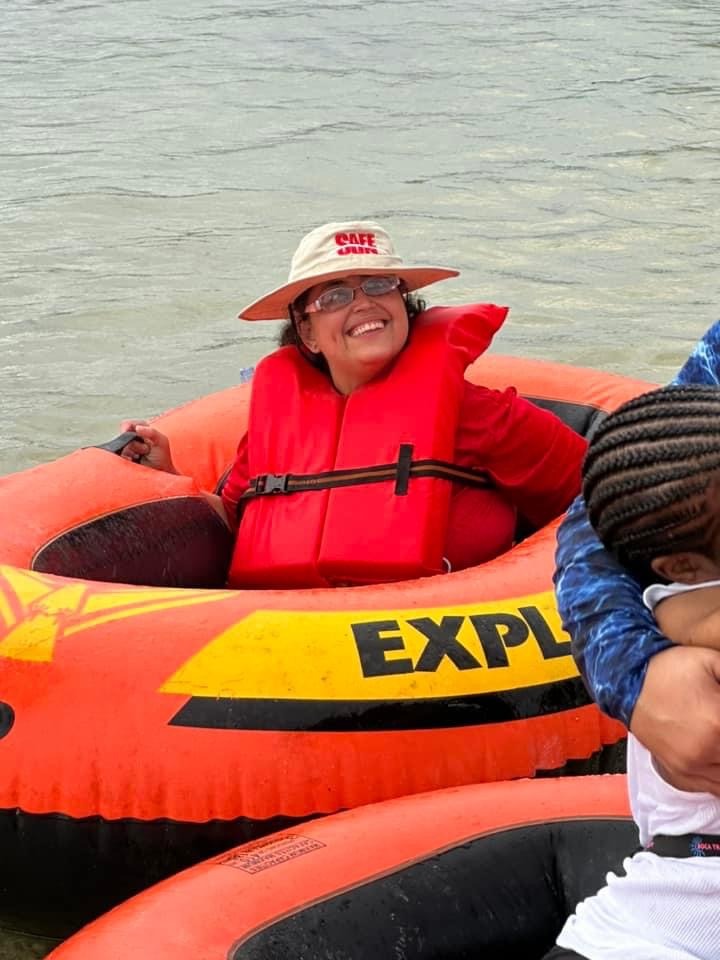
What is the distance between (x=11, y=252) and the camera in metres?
8.23

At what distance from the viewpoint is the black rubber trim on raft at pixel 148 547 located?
3.26 metres

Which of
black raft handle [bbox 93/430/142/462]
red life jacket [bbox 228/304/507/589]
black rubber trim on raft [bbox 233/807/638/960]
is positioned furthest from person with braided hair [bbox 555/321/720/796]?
black raft handle [bbox 93/430/142/462]

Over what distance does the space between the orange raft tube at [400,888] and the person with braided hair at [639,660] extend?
1.72ft

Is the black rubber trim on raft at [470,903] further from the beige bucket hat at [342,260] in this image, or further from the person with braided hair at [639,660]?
the beige bucket hat at [342,260]

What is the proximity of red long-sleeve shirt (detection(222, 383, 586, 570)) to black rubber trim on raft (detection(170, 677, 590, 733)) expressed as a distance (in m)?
0.58

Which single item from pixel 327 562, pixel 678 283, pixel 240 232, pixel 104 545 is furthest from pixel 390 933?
pixel 240 232

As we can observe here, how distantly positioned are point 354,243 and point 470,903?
1660 mm

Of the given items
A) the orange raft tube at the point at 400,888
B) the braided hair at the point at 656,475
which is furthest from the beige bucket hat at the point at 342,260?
the braided hair at the point at 656,475

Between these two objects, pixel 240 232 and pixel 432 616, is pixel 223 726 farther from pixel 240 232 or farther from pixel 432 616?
pixel 240 232

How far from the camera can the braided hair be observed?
1.35m

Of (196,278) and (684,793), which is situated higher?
(684,793)

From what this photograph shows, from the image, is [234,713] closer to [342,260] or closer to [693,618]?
[342,260]

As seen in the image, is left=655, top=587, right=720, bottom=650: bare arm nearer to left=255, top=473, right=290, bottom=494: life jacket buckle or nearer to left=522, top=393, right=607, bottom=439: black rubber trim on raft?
left=255, top=473, right=290, bottom=494: life jacket buckle

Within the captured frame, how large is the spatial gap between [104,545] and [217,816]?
84 centimetres
